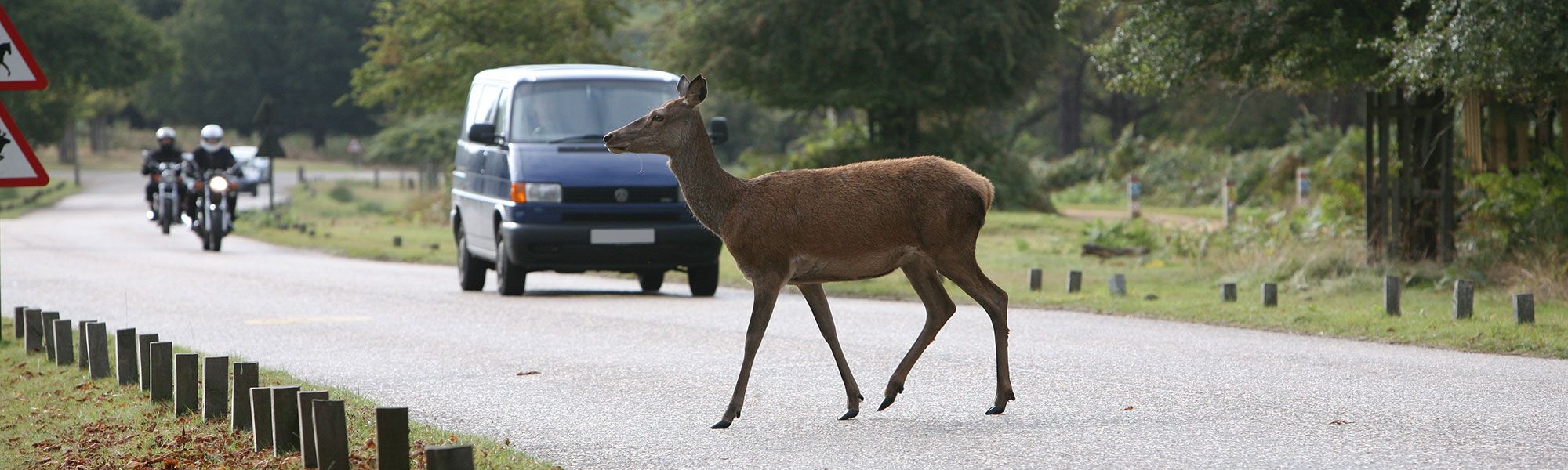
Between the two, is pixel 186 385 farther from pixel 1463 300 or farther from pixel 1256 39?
pixel 1256 39

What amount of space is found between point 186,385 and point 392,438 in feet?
9.35

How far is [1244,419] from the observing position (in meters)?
8.44

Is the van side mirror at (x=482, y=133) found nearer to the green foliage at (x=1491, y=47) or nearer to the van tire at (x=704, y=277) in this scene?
the van tire at (x=704, y=277)

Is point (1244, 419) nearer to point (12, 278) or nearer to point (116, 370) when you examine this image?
point (116, 370)

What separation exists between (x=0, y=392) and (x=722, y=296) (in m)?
8.02

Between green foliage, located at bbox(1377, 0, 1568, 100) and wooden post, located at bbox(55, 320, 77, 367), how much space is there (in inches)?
388

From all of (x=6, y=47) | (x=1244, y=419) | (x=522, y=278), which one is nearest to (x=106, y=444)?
(x=6, y=47)

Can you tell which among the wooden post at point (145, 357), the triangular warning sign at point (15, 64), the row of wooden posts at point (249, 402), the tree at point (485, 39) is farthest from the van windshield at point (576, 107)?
the tree at point (485, 39)

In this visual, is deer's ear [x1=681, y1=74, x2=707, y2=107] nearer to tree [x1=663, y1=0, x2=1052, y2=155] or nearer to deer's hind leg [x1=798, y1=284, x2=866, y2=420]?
deer's hind leg [x1=798, y1=284, x2=866, y2=420]

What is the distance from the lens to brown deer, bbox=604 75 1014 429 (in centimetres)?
855

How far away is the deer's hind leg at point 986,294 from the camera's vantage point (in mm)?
8641

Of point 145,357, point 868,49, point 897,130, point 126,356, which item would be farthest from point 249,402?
point 897,130

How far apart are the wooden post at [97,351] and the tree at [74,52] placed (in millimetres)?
51066

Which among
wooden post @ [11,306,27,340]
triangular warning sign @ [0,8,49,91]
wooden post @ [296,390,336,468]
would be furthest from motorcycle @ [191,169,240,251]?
wooden post @ [296,390,336,468]
